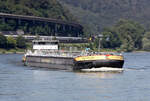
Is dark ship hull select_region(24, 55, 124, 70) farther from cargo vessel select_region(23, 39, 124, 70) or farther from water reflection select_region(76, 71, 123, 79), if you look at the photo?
water reflection select_region(76, 71, 123, 79)

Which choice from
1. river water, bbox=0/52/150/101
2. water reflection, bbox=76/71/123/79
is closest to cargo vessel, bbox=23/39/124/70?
water reflection, bbox=76/71/123/79

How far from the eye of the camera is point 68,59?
96.1 m

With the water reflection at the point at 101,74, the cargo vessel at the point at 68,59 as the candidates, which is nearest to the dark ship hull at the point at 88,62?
the cargo vessel at the point at 68,59

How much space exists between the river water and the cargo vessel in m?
3.07

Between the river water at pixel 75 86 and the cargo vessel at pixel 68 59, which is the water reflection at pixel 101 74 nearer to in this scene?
the river water at pixel 75 86

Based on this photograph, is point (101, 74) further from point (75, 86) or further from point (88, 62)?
point (75, 86)

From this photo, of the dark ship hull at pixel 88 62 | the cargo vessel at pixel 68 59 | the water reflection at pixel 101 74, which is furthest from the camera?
the cargo vessel at pixel 68 59

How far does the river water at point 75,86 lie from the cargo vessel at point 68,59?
3.07m

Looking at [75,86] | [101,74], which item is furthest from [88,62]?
[75,86]

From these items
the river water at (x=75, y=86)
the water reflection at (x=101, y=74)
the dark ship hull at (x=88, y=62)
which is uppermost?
the dark ship hull at (x=88, y=62)

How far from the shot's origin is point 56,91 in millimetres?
68062

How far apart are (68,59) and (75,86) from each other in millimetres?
24105

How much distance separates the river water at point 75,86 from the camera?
63781mm

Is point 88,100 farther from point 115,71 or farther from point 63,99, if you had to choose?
point 115,71
